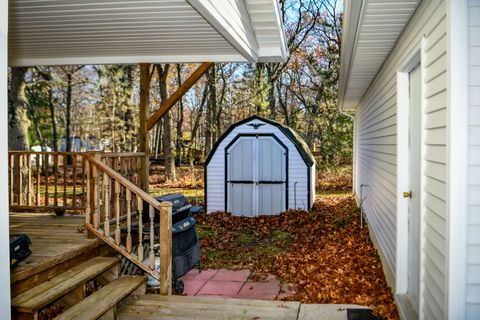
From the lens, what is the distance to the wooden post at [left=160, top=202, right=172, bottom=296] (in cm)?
504

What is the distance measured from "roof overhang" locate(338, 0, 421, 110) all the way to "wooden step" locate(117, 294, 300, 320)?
296 cm

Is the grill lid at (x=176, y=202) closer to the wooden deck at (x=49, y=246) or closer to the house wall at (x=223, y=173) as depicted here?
the wooden deck at (x=49, y=246)

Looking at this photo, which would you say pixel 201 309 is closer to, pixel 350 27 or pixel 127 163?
pixel 127 163

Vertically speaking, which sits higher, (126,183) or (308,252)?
(126,183)

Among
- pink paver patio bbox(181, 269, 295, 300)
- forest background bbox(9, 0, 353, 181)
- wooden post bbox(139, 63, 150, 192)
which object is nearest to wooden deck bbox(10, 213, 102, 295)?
wooden post bbox(139, 63, 150, 192)

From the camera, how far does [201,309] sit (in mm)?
4504

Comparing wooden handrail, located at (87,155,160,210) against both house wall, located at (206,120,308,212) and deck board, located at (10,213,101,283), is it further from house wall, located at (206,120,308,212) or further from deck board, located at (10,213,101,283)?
house wall, located at (206,120,308,212)

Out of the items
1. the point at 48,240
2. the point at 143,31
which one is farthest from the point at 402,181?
the point at 48,240

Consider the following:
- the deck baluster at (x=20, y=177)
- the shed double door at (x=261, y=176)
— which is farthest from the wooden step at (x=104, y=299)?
the shed double door at (x=261, y=176)

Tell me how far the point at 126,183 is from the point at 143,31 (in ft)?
6.89

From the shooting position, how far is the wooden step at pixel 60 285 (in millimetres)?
3717

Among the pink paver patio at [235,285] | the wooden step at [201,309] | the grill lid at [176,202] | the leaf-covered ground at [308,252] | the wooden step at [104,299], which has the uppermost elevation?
the grill lid at [176,202]

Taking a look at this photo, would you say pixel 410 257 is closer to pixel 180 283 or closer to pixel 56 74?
pixel 180 283

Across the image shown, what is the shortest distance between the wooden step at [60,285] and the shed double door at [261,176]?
251 inches
